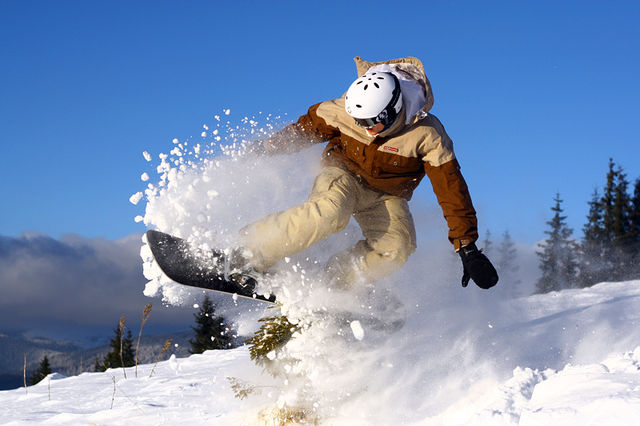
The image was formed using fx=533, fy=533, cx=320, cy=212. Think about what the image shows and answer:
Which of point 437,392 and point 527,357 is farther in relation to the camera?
point 527,357

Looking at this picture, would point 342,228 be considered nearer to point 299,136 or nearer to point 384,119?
→ point 384,119

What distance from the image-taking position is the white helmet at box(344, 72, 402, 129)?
3.49 meters

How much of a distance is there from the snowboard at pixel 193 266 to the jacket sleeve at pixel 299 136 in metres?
1.15

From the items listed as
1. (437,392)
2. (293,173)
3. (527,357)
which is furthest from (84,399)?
(527,357)

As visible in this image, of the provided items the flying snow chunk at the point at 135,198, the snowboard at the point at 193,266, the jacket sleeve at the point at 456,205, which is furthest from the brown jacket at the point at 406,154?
the flying snow chunk at the point at 135,198

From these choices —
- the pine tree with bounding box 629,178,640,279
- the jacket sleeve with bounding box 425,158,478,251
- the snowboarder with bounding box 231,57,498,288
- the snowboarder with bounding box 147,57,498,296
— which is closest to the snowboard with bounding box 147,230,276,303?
the snowboarder with bounding box 147,57,498,296

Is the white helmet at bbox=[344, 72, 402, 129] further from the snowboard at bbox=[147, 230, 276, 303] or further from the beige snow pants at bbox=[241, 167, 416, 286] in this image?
the snowboard at bbox=[147, 230, 276, 303]

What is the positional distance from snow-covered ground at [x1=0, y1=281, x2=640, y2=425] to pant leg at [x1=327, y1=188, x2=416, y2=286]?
428mm

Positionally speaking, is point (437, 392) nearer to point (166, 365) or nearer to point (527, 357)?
point (527, 357)

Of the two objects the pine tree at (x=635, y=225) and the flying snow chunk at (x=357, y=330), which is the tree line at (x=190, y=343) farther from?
the pine tree at (x=635, y=225)

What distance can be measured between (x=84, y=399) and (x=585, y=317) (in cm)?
513

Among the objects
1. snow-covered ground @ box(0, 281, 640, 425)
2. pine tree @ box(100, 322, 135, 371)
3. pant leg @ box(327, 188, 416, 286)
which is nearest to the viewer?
snow-covered ground @ box(0, 281, 640, 425)

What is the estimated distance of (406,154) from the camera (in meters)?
3.68

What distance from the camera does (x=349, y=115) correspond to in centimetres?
385
